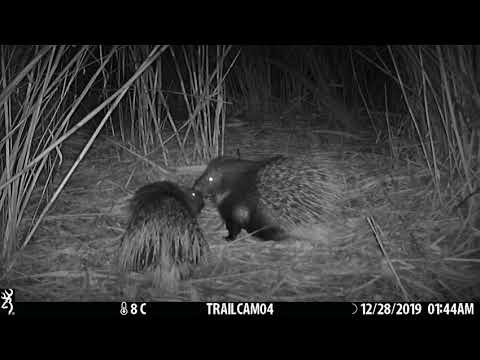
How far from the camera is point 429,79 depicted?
3.46m

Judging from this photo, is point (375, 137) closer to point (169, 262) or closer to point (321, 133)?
point (321, 133)

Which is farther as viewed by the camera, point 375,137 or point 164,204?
point 375,137

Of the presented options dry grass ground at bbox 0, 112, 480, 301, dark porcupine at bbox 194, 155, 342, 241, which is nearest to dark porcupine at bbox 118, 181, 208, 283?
dry grass ground at bbox 0, 112, 480, 301

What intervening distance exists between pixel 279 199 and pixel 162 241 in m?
0.99

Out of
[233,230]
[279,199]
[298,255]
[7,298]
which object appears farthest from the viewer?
[233,230]

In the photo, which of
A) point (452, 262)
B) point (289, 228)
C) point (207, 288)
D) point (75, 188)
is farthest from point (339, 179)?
point (75, 188)

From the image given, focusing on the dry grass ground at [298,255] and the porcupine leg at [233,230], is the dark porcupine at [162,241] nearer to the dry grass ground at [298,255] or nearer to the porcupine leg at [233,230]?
the dry grass ground at [298,255]

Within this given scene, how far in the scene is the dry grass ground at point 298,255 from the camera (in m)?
2.80

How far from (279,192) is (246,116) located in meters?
3.22

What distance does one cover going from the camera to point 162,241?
286cm

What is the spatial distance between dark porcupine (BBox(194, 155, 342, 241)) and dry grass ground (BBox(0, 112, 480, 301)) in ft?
0.41

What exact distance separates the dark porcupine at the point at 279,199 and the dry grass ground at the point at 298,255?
0.41 feet

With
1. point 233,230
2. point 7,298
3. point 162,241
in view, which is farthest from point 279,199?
point 7,298

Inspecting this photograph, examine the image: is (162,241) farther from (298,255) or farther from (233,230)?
(298,255)
